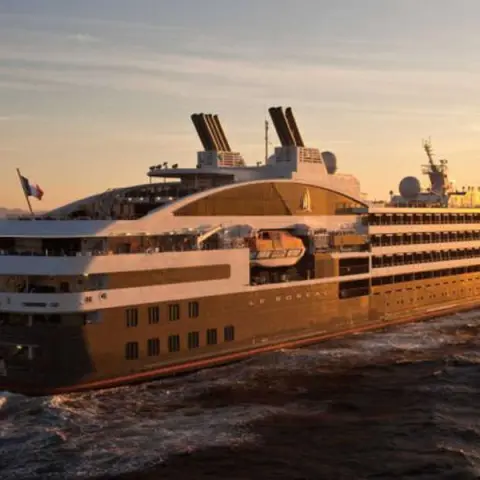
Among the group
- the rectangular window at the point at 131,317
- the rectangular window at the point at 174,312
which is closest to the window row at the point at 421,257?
the rectangular window at the point at 174,312

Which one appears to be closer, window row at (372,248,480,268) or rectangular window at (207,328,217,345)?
rectangular window at (207,328,217,345)

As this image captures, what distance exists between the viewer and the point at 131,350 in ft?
99.2

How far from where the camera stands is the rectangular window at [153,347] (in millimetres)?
30859

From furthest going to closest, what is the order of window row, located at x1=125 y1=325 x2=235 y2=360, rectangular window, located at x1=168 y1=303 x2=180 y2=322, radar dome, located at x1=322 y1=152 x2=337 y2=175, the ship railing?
1. radar dome, located at x1=322 y1=152 x2=337 y2=175
2. rectangular window, located at x1=168 y1=303 x2=180 y2=322
3. window row, located at x1=125 y1=325 x2=235 y2=360
4. the ship railing

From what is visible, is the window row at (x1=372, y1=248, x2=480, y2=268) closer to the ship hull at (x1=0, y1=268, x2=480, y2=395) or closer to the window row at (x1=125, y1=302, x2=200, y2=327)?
the ship hull at (x1=0, y1=268, x2=480, y2=395)

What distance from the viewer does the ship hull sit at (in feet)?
94.4

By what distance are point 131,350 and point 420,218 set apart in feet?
91.9

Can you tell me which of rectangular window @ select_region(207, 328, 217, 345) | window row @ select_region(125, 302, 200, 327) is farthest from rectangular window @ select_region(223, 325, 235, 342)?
window row @ select_region(125, 302, 200, 327)

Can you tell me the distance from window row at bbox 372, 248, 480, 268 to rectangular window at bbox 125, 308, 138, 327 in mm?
20218

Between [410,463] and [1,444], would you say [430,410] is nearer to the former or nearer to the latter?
[410,463]

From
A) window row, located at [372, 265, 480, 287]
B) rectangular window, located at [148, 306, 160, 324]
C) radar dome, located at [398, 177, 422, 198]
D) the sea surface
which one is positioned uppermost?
radar dome, located at [398, 177, 422, 198]

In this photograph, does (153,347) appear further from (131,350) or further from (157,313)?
(157,313)

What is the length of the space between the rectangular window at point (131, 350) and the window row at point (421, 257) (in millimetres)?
20360

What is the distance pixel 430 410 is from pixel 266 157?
75.6ft
